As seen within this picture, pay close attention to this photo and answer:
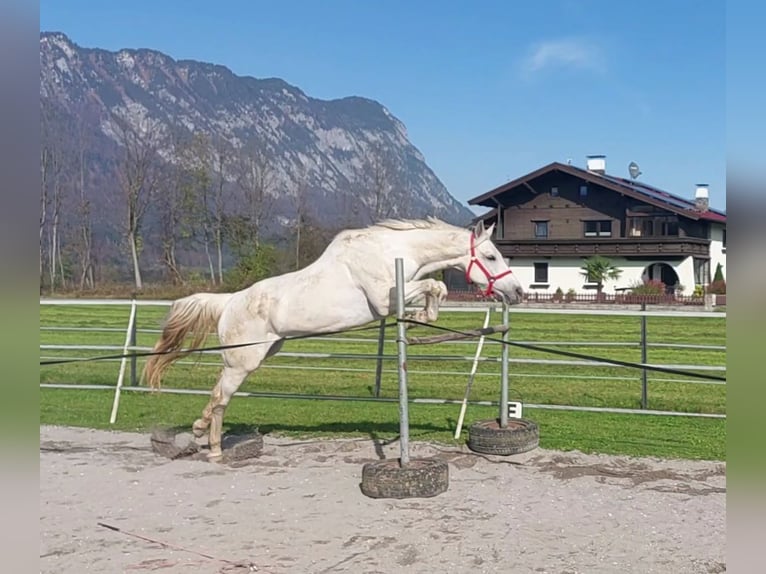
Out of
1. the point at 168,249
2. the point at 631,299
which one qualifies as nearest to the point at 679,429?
the point at 631,299

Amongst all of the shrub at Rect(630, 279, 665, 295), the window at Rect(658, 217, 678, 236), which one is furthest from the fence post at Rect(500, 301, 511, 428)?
the window at Rect(658, 217, 678, 236)

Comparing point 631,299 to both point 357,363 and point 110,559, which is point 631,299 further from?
point 110,559

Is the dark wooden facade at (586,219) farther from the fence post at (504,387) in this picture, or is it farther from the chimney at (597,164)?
the fence post at (504,387)

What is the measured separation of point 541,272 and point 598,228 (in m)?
3.35

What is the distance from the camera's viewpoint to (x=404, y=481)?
4.48 metres

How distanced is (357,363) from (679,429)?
6.30m

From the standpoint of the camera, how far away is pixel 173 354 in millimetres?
5934

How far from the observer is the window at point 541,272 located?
32.6 m

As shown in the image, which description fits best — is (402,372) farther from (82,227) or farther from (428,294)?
(82,227)

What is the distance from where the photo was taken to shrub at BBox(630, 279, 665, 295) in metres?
27.8

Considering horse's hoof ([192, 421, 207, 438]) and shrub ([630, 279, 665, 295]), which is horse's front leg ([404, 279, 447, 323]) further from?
shrub ([630, 279, 665, 295])

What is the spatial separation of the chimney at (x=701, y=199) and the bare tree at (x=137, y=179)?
28.6m

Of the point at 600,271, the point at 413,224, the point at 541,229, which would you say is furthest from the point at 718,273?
the point at 413,224

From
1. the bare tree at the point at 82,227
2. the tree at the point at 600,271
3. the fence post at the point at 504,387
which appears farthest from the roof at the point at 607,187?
the fence post at the point at 504,387
